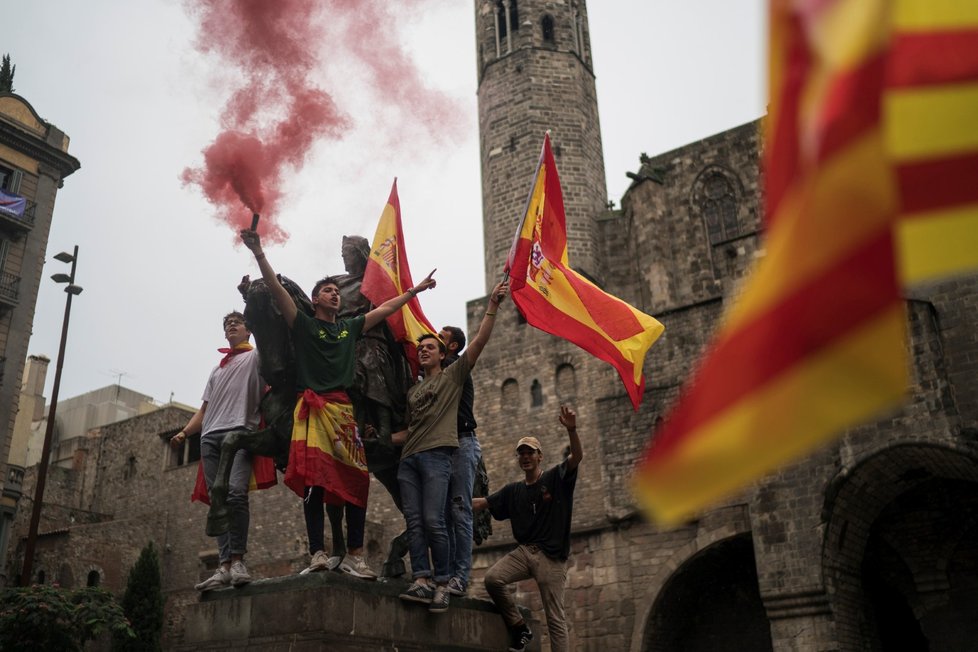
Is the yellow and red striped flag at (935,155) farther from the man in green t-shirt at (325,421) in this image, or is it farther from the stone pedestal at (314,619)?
the man in green t-shirt at (325,421)

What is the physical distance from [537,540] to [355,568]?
61.8 inches

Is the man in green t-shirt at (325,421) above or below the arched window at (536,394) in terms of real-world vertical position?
below

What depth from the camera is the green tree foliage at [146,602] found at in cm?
2602

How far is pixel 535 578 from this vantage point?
7086 mm

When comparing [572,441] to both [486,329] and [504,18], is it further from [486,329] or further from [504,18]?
[504,18]

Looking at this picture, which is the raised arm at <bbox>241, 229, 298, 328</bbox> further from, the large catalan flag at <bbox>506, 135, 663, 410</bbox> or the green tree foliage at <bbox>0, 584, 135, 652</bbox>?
the green tree foliage at <bbox>0, 584, 135, 652</bbox>

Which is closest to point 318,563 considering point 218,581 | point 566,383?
point 218,581

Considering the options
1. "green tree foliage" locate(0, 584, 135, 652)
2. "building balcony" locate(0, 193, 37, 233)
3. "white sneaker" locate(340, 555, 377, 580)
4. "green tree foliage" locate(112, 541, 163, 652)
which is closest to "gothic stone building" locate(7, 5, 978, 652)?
"green tree foliage" locate(112, 541, 163, 652)

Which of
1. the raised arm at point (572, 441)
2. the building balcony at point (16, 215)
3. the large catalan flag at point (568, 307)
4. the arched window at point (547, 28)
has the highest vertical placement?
the arched window at point (547, 28)

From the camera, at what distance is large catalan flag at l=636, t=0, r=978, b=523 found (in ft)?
6.25

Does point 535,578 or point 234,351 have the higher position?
point 234,351

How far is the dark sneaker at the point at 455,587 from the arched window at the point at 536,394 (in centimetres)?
2314

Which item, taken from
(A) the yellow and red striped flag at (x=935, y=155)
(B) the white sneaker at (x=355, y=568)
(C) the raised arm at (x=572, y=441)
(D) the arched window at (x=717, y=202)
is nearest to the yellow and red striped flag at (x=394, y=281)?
(C) the raised arm at (x=572, y=441)

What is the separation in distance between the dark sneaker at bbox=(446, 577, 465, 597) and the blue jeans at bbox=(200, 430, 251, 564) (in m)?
1.49
